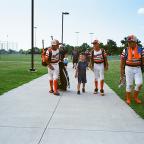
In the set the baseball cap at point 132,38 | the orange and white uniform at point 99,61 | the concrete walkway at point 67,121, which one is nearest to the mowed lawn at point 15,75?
the concrete walkway at point 67,121

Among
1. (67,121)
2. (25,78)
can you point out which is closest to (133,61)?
(67,121)

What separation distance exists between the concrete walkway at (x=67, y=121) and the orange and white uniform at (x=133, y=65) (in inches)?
28.3

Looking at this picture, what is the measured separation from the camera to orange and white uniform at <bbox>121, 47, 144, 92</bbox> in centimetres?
1097

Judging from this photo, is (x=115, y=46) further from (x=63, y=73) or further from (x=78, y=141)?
(x=78, y=141)

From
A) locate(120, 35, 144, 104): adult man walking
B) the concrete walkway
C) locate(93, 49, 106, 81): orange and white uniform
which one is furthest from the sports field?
locate(93, 49, 106, 81): orange and white uniform

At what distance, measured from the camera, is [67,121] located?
8.19m

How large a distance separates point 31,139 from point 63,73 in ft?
25.5

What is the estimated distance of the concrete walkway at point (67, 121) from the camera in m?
6.72

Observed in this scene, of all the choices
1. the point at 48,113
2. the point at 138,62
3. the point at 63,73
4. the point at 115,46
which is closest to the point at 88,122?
the point at 48,113

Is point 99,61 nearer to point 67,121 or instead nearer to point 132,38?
point 132,38

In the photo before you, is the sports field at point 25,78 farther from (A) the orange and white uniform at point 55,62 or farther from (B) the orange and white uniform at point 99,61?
(A) the orange and white uniform at point 55,62

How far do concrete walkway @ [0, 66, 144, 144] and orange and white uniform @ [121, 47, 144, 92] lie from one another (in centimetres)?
72

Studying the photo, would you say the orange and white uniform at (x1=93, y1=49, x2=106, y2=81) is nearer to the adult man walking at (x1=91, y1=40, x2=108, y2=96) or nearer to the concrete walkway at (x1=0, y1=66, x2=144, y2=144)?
the adult man walking at (x1=91, y1=40, x2=108, y2=96)

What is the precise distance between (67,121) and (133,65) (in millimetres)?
3563
